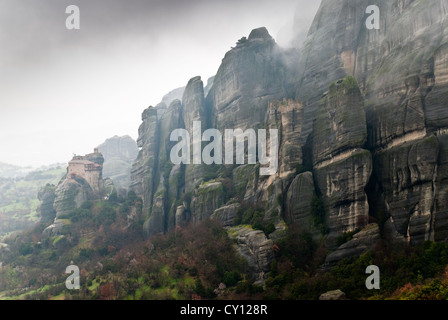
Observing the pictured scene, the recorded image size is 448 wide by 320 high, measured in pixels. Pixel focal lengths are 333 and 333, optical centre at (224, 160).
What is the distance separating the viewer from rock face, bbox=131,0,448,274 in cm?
2911

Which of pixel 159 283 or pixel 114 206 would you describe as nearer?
pixel 159 283

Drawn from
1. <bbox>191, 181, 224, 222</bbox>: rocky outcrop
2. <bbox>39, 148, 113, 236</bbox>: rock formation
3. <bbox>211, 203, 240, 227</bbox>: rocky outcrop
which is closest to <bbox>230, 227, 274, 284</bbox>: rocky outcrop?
<bbox>211, 203, 240, 227</bbox>: rocky outcrop

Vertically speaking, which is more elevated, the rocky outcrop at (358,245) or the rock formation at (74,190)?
the rock formation at (74,190)

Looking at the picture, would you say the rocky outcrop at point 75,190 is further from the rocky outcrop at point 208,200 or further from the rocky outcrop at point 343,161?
the rocky outcrop at point 343,161

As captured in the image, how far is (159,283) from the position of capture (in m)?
33.9

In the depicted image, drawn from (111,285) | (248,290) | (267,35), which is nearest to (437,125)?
(248,290)

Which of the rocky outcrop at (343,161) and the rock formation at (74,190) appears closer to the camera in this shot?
the rocky outcrop at (343,161)

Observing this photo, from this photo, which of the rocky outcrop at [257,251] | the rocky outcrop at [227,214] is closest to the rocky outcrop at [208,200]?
the rocky outcrop at [227,214]

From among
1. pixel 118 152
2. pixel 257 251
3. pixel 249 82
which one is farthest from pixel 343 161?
pixel 118 152

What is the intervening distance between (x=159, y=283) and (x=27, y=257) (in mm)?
32256

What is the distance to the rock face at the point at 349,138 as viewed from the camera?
2911cm

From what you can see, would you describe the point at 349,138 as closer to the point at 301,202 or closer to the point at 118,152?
the point at 301,202

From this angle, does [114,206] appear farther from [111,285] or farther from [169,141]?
[111,285]

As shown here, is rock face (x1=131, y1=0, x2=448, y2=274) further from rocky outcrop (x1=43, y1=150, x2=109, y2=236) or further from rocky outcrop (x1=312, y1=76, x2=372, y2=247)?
rocky outcrop (x1=43, y1=150, x2=109, y2=236)
